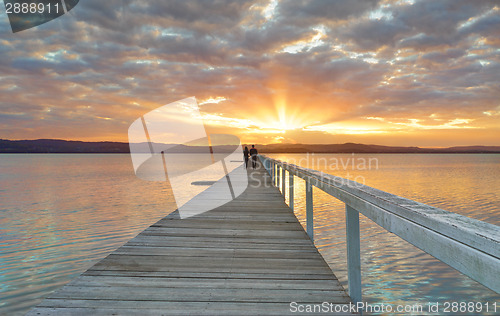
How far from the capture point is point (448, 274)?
21.9 ft

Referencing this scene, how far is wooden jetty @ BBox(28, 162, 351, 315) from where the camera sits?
2.56 meters

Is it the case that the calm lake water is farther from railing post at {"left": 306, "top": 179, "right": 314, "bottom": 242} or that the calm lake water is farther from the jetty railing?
the jetty railing

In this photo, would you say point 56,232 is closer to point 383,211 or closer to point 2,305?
point 2,305

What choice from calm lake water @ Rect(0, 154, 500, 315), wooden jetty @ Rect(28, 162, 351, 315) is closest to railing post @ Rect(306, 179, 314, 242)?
wooden jetty @ Rect(28, 162, 351, 315)

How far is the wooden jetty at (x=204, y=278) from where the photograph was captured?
256 centimetres

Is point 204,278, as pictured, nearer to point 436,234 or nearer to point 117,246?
point 436,234

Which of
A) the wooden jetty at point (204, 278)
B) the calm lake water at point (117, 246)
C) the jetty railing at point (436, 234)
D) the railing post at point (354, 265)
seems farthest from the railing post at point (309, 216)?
the railing post at point (354, 265)

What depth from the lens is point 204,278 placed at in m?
3.15

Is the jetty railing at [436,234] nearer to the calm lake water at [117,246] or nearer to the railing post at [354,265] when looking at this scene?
the railing post at [354,265]

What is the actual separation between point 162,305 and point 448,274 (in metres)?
6.62

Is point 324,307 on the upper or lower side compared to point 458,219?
lower

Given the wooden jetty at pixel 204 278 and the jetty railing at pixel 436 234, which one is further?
the wooden jetty at pixel 204 278

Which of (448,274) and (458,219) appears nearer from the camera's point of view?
(458,219)

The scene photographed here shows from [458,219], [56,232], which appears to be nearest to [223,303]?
[458,219]
